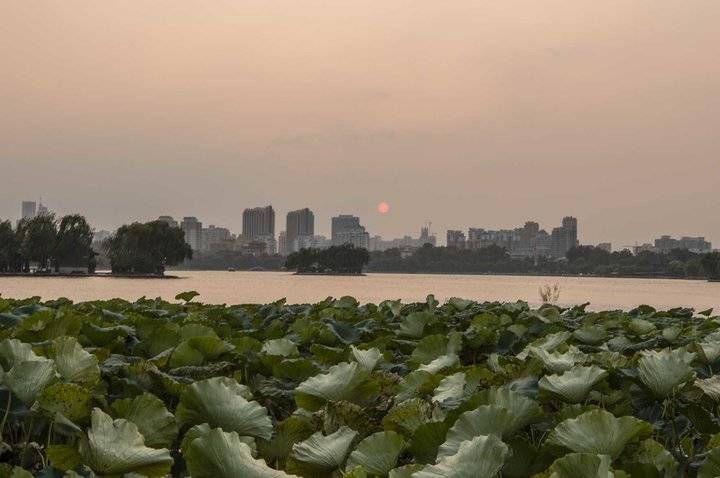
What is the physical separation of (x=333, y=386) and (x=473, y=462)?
3.21ft

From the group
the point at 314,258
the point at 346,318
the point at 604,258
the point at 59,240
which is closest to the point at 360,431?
the point at 346,318

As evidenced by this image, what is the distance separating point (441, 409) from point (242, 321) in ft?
12.1

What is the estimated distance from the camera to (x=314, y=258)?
148 metres

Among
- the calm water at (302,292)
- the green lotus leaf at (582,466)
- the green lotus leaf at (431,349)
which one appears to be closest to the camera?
the green lotus leaf at (582,466)

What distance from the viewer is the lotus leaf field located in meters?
1.82

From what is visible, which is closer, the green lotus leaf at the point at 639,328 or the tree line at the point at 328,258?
the green lotus leaf at the point at 639,328

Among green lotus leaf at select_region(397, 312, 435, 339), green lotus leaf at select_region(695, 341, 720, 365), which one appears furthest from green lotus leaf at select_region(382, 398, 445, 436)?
green lotus leaf at select_region(397, 312, 435, 339)

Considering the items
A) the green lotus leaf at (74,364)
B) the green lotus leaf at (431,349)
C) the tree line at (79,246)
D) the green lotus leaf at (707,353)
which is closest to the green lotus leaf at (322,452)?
the green lotus leaf at (74,364)

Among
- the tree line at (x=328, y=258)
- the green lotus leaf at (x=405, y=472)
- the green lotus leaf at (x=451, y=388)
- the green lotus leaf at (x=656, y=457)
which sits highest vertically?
the tree line at (x=328, y=258)

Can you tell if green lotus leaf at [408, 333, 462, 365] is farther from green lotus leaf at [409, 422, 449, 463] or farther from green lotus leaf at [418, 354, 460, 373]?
green lotus leaf at [409, 422, 449, 463]

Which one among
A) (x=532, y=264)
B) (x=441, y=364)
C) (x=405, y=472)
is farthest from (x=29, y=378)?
(x=532, y=264)

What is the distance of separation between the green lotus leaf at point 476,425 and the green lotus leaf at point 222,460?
17.8 inches

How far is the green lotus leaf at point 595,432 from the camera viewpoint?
6.46 ft

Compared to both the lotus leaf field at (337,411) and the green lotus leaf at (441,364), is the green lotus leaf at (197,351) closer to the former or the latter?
the lotus leaf field at (337,411)
